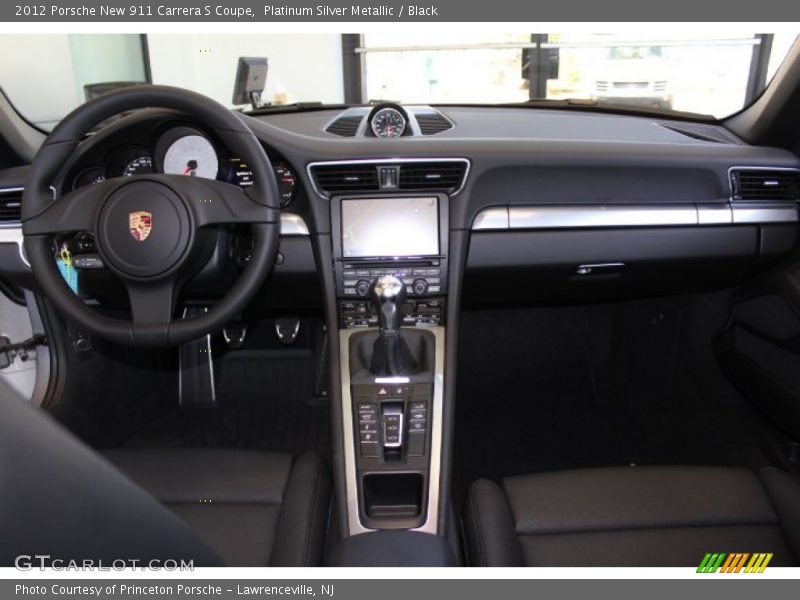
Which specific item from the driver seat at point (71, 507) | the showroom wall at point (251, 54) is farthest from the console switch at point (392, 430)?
the showroom wall at point (251, 54)

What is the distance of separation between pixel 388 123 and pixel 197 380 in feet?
3.88

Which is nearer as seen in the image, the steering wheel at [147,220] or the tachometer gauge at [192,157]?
the steering wheel at [147,220]

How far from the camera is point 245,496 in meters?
1.25

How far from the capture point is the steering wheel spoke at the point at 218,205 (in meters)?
1.22

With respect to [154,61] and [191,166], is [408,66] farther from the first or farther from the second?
[191,166]

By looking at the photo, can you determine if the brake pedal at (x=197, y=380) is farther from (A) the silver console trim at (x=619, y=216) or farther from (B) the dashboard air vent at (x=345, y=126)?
(A) the silver console trim at (x=619, y=216)

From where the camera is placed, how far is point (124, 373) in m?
A: 2.15

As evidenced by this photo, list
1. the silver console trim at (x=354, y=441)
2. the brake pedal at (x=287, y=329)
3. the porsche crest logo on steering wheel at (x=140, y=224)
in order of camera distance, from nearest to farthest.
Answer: the porsche crest logo on steering wheel at (x=140, y=224)
the silver console trim at (x=354, y=441)
the brake pedal at (x=287, y=329)

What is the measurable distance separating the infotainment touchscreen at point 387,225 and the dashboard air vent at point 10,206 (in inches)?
31.4

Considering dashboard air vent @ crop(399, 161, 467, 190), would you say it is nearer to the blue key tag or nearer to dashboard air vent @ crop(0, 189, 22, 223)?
the blue key tag

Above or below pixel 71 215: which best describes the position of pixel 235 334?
below

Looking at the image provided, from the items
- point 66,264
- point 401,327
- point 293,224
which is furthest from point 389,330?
point 66,264
